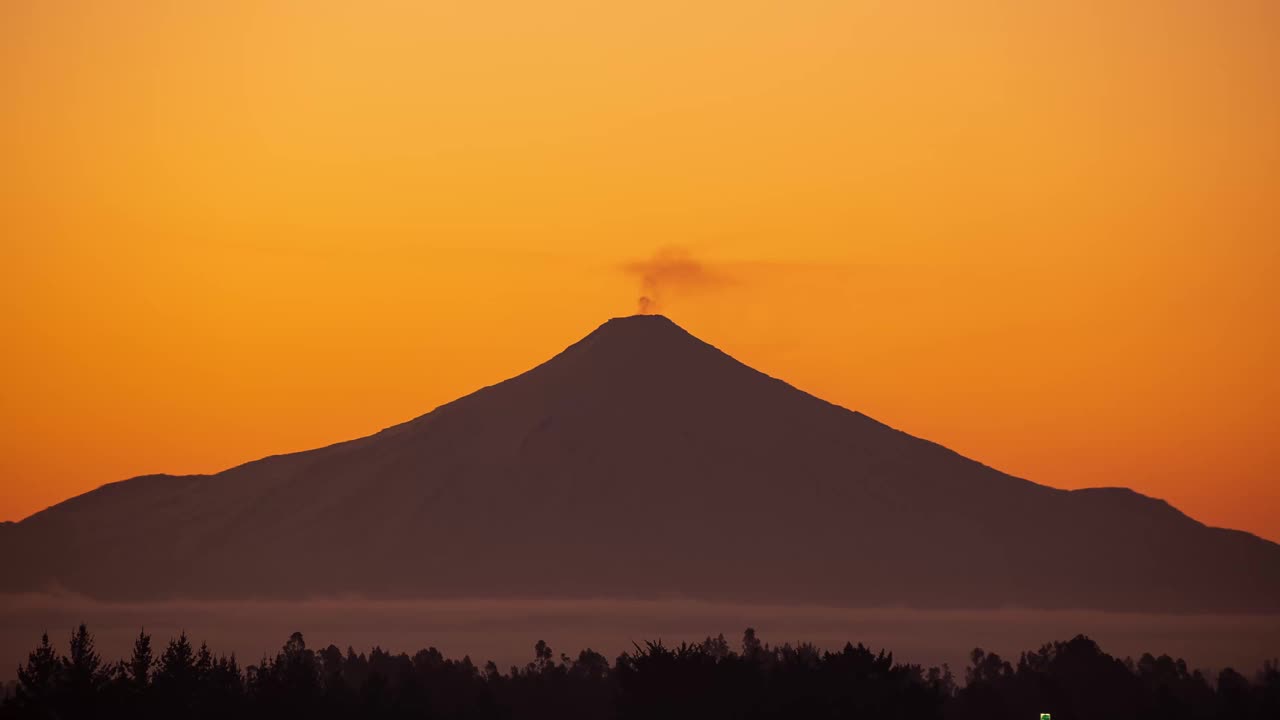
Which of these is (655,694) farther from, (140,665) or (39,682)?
(39,682)

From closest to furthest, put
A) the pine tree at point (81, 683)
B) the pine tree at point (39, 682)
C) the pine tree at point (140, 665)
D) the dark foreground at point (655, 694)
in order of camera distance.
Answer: the pine tree at point (39, 682) → the pine tree at point (81, 683) → the dark foreground at point (655, 694) → the pine tree at point (140, 665)

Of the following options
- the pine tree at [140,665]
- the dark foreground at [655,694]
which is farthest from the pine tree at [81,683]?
the pine tree at [140,665]

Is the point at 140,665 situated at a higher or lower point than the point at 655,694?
higher

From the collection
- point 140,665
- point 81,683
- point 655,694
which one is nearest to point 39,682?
point 81,683

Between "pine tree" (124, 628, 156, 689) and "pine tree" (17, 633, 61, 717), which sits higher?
"pine tree" (124, 628, 156, 689)

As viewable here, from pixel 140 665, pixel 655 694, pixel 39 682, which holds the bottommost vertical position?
pixel 39 682

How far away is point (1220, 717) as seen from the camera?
145250 millimetres

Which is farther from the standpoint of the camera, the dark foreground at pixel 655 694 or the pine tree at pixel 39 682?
the dark foreground at pixel 655 694

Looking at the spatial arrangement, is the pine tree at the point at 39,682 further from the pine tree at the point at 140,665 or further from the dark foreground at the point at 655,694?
the pine tree at the point at 140,665

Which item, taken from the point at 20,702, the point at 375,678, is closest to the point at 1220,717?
the point at 375,678

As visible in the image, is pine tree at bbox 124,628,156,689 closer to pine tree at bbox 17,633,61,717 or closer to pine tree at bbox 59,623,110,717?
pine tree at bbox 59,623,110,717

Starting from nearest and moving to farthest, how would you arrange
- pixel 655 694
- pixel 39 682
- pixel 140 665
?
pixel 39 682
pixel 140 665
pixel 655 694

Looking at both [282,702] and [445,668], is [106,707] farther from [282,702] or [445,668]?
[445,668]

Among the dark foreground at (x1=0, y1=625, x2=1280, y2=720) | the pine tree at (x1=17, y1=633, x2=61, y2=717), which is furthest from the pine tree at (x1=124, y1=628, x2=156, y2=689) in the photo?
the pine tree at (x1=17, y1=633, x2=61, y2=717)
